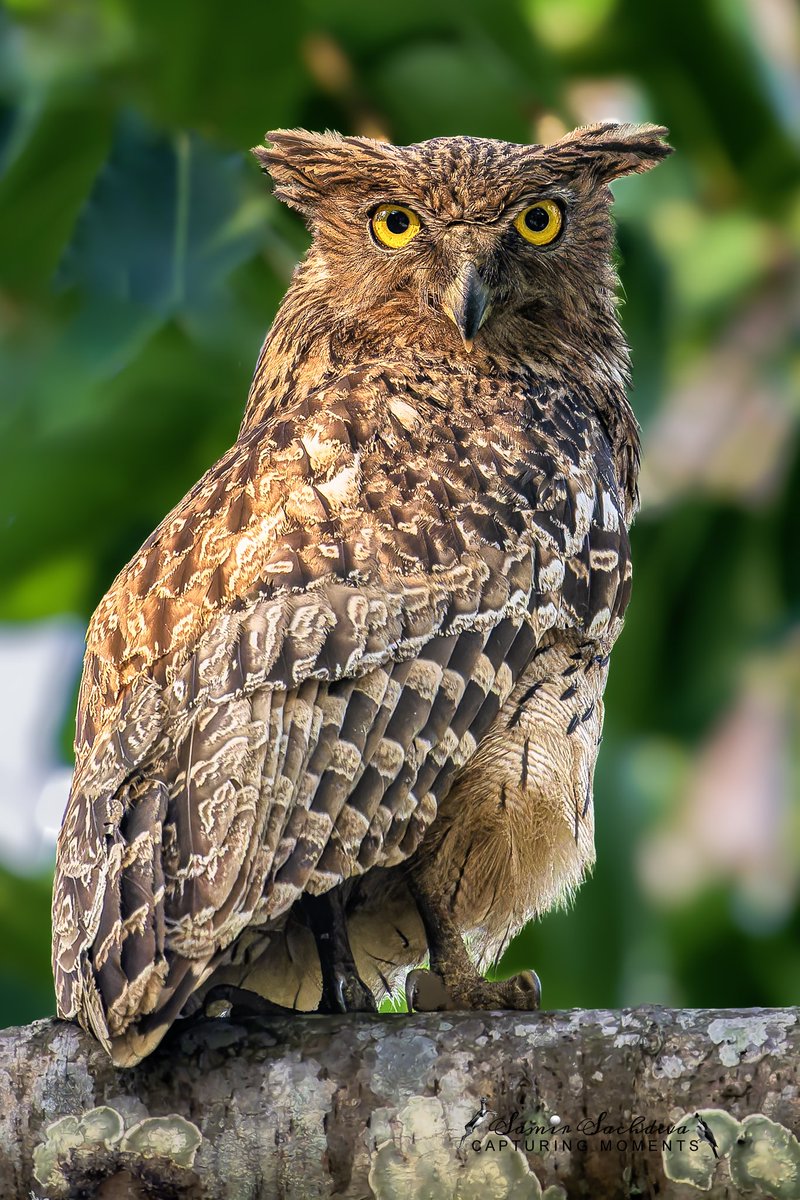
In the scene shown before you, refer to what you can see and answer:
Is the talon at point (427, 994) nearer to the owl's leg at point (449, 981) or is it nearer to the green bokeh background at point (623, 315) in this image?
the owl's leg at point (449, 981)

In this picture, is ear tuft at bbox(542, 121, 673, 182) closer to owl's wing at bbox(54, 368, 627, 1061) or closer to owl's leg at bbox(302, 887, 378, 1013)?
owl's wing at bbox(54, 368, 627, 1061)

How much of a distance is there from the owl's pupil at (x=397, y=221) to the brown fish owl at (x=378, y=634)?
16 millimetres

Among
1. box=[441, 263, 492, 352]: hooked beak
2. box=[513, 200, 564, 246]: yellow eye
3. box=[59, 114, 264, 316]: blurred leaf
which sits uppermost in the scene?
box=[59, 114, 264, 316]: blurred leaf

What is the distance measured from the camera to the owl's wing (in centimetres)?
256

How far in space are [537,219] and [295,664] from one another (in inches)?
58.5

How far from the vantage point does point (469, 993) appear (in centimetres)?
309

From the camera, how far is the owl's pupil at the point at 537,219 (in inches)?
146

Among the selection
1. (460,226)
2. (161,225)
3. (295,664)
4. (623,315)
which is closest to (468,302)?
(460,226)

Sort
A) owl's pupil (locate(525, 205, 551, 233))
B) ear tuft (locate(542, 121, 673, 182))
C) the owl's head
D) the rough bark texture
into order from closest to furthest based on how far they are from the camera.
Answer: the rough bark texture
the owl's head
owl's pupil (locate(525, 205, 551, 233))
ear tuft (locate(542, 121, 673, 182))

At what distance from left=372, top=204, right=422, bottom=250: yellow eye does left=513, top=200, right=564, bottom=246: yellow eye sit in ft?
0.80

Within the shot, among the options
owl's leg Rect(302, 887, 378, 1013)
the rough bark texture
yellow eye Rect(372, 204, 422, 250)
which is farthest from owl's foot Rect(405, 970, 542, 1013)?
yellow eye Rect(372, 204, 422, 250)

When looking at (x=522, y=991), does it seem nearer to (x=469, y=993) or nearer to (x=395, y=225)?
(x=469, y=993)

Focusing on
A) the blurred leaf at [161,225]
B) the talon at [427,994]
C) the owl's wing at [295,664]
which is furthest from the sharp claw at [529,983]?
the blurred leaf at [161,225]

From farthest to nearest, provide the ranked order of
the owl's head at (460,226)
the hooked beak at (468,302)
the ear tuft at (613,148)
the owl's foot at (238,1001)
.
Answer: the ear tuft at (613,148) < the owl's head at (460,226) < the hooked beak at (468,302) < the owl's foot at (238,1001)
